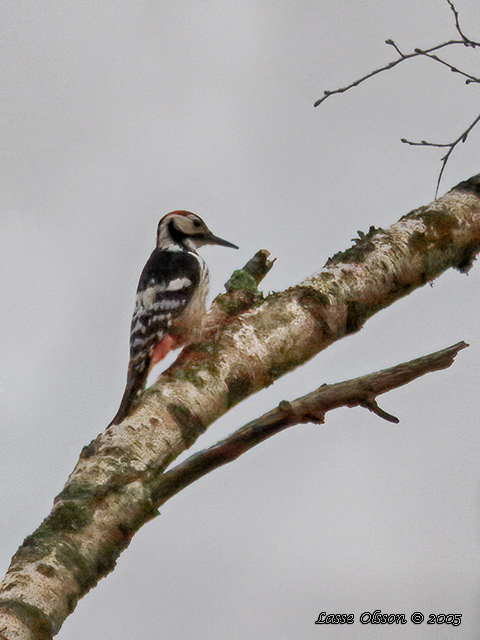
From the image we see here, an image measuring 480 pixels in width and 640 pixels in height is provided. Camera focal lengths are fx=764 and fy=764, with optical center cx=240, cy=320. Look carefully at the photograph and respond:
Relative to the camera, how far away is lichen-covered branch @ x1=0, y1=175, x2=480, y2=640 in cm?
204

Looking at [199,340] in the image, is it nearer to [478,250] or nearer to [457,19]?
[478,250]

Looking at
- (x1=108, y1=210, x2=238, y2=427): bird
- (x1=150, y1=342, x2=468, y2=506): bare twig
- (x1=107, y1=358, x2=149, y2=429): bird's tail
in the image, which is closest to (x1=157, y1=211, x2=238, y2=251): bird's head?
(x1=108, y1=210, x2=238, y2=427): bird

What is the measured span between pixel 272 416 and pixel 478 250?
165cm

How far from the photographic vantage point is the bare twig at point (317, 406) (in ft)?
8.31

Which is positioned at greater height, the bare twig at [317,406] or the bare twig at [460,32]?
the bare twig at [460,32]

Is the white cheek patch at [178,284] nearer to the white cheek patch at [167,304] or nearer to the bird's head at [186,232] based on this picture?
the white cheek patch at [167,304]

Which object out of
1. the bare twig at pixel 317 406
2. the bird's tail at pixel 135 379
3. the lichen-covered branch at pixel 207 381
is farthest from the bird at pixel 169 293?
the bare twig at pixel 317 406

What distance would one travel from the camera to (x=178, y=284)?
15.9ft

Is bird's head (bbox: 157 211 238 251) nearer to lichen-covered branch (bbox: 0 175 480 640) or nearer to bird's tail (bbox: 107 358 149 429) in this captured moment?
bird's tail (bbox: 107 358 149 429)

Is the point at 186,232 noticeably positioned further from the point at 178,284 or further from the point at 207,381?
the point at 207,381

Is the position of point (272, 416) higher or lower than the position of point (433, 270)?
lower

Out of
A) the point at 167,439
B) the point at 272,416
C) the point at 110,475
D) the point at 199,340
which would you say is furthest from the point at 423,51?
the point at 110,475

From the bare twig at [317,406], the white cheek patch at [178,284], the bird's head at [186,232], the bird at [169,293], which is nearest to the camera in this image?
the bare twig at [317,406]

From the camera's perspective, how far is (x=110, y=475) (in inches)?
94.3
